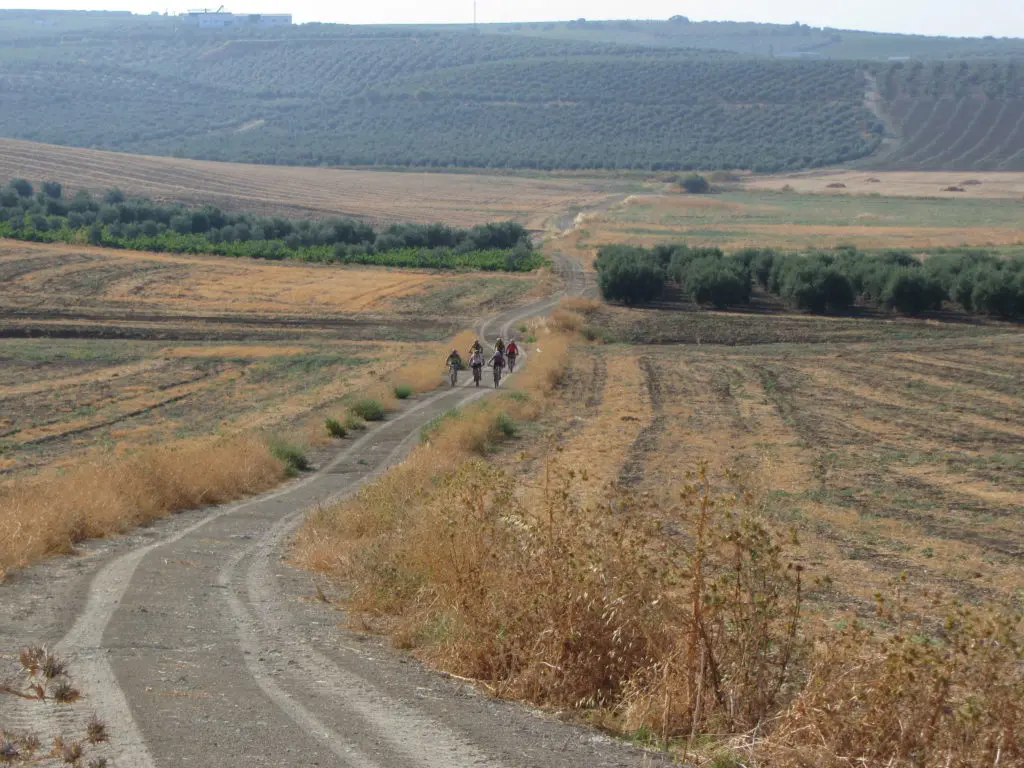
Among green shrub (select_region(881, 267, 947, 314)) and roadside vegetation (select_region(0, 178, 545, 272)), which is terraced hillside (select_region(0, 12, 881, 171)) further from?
green shrub (select_region(881, 267, 947, 314))

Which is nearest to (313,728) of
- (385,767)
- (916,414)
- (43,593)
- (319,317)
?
(385,767)

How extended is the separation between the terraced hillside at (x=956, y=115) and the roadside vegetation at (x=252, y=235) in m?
78.2

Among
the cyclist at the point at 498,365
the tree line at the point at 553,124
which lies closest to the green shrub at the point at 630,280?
the cyclist at the point at 498,365

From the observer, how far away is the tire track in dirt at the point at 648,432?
69.5ft

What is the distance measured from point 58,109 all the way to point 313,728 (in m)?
202

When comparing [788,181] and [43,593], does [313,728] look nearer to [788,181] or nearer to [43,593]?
[43,593]

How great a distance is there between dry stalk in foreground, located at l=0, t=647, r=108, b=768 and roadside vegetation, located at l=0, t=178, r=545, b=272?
203 ft

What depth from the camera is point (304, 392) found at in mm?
36094

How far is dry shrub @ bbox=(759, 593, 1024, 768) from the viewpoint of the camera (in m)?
5.96

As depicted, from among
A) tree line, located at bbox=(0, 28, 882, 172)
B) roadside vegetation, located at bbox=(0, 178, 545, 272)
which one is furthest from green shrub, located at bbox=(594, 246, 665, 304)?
tree line, located at bbox=(0, 28, 882, 172)

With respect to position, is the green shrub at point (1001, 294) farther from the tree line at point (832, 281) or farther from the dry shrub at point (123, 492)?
the dry shrub at point (123, 492)

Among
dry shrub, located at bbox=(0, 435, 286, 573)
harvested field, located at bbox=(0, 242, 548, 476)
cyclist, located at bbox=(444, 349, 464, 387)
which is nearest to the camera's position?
dry shrub, located at bbox=(0, 435, 286, 573)

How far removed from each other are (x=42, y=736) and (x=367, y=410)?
68.7 ft

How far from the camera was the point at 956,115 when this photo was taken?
159 m
